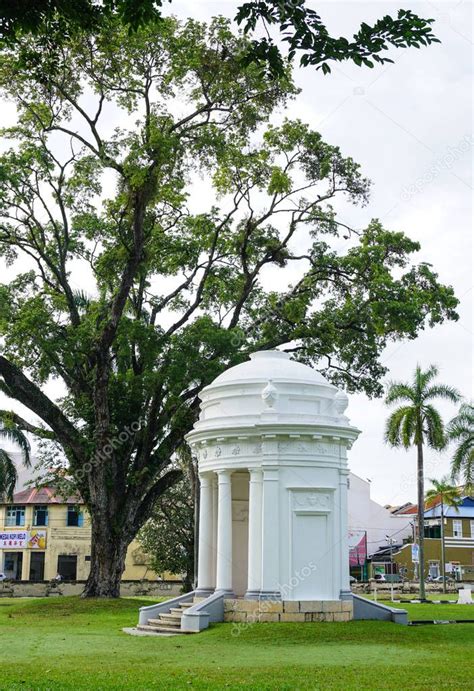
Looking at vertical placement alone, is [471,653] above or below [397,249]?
below

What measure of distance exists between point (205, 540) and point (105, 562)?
353 inches

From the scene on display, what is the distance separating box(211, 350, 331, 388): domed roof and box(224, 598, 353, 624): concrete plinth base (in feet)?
17.4

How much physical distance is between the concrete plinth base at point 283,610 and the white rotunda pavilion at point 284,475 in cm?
12

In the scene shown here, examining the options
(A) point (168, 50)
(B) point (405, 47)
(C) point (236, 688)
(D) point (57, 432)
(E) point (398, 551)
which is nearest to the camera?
(B) point (405, 47)

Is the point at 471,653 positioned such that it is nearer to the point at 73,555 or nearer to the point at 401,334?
the point at 401,334

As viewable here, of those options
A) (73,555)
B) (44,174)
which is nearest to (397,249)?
(44,174)

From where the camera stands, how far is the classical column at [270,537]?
20438mm

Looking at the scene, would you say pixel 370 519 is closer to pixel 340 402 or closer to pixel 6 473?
pixel 6 473

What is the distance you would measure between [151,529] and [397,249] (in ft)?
74.0

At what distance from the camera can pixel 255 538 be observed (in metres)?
21.0

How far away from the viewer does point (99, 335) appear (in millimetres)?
30188

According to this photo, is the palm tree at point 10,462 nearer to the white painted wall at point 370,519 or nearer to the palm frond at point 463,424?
the palm frond at point 463,424

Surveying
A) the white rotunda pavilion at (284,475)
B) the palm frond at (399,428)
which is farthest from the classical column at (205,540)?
the palm frond at (399,428)

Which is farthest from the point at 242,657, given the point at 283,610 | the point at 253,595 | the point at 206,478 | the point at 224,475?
the point at 206,478
